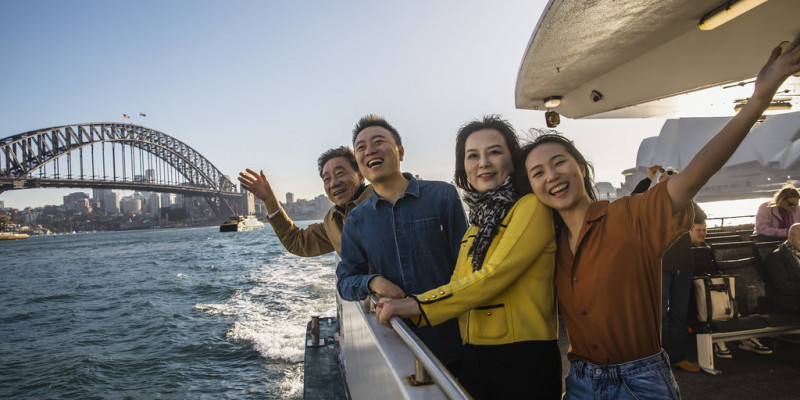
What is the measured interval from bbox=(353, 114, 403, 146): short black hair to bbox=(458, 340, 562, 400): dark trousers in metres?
1.25

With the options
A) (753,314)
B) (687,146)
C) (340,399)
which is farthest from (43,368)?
(687,146)

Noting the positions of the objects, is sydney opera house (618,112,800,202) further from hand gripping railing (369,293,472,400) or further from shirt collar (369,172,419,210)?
hand gripping railing (369,293,472,400)

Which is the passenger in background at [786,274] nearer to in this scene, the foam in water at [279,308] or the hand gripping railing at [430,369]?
the hand gripping railing at [430,369]

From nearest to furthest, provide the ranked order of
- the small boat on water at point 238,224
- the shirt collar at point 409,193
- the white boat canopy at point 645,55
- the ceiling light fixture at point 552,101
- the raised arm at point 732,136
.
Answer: the raised arm at point 732,136 → the shirt collar at point 409,193 → the white boat canopy at point 645,55 → the ceiling light fixture at point 552,101 → the small boat on water at point 238,224

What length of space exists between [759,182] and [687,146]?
17.9 meters

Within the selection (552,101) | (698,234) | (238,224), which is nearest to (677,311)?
(698,234)

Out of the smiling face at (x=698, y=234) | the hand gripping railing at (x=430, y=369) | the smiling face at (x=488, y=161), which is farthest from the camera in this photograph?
the smiling face at (x=698, y=234)

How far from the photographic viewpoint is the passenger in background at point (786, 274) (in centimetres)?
337

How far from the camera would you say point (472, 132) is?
158 centimetres

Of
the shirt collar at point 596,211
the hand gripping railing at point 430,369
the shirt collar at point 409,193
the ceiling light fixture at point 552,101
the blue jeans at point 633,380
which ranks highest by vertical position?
the ceiling light fixture at point 552,101

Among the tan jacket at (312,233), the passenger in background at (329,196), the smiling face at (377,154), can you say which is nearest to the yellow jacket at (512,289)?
A: the smiling face at (377,154)

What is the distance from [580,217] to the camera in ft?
4.44

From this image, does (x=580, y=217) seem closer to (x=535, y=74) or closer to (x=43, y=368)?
(x=535, y=74)

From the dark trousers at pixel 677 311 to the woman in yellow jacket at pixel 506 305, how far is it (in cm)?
260
